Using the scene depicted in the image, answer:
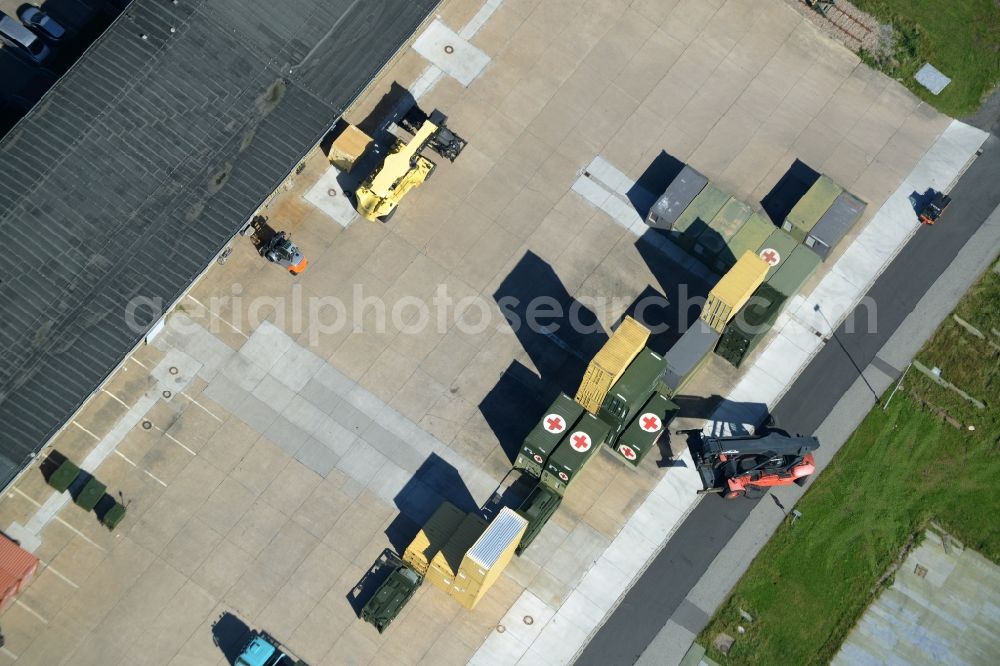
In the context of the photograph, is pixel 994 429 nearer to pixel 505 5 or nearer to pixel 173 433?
pixel 505 5

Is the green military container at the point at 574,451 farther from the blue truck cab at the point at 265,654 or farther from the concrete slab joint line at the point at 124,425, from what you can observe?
the concrete slab joint line at the point at 124,425

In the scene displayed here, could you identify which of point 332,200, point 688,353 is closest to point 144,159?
point 332,200

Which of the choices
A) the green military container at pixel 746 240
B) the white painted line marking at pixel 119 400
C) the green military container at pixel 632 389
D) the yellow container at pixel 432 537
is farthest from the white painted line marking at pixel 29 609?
the green military container at pixel 746 240

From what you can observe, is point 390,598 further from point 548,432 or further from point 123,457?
point 123,457

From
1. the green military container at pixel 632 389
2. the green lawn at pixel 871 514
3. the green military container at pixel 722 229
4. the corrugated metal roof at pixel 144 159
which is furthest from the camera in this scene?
the green military container at pixel 722 229

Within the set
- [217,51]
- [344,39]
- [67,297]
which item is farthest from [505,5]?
[67,297]

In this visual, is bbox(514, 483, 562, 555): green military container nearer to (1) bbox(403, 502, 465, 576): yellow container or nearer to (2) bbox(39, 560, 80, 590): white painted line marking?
(1) bbox(403, 502, 465, 576): yellow container
